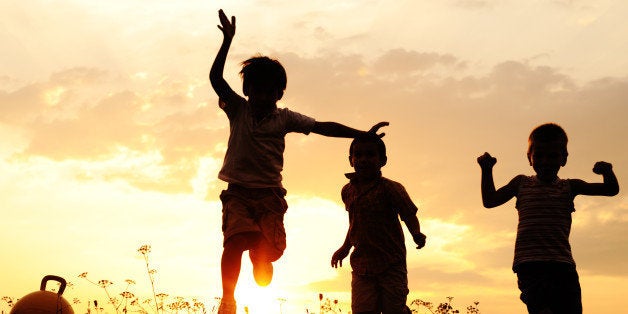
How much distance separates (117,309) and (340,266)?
112 inches

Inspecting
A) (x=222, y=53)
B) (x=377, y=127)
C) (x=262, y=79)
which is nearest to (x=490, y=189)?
(x=377, y=127)

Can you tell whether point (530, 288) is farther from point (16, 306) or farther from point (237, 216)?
point (16, 306)

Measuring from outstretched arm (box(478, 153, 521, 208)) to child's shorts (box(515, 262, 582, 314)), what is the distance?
65cm

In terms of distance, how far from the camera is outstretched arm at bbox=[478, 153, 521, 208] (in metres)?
6.29

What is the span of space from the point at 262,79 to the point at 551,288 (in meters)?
3.43

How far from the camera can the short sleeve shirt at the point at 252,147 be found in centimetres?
661

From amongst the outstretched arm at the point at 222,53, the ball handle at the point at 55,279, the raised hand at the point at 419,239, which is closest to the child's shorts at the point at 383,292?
the raised hand at the point at 419,239

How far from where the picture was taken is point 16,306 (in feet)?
26.8

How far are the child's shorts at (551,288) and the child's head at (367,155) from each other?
2055mm

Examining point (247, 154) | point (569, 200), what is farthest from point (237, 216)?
point (569, 200)

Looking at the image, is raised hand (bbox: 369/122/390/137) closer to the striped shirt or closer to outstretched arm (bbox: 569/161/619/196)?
the striped shirt

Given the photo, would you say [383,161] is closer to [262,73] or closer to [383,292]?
[383,292]

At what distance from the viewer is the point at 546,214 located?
20.6 feet

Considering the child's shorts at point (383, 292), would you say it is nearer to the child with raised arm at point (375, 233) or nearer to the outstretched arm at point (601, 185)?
the child with raised arm at point (375, 233)
